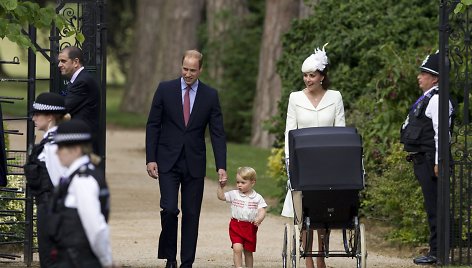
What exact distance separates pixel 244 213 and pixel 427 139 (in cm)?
215

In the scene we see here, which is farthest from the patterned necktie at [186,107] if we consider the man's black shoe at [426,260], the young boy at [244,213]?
the man's black shoe at [426,260]

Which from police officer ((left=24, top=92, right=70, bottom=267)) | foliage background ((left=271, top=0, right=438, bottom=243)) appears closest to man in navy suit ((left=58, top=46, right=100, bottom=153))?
police officer ((left=24, top=92, right=70, bottom=267))

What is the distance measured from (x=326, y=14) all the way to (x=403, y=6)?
0.99m

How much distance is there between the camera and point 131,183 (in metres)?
19.2

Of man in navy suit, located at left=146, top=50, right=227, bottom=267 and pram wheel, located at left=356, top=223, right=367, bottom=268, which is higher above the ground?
man in navy suit, located at left=146, top=50, right=227, bottom=267

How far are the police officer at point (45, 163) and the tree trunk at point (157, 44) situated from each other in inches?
955

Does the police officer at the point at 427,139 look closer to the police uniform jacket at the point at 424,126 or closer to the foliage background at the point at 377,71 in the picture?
the police uniform jacket at the point at 424,126

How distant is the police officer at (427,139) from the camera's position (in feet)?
38.1

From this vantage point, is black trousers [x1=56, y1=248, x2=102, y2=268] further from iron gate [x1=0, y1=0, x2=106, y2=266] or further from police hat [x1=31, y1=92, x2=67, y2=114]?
iron gate [x1=0, y1=0, x2=106, y2=266]

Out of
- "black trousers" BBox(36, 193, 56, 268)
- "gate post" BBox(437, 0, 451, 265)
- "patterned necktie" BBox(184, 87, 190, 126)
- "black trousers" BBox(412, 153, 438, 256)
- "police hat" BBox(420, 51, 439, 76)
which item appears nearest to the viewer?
"black trousers" BBox(36, 193, 56, 268)

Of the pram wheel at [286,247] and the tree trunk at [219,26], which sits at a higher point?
the tree trunk at [219,26]

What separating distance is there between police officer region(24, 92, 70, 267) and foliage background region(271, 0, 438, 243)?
5.03m

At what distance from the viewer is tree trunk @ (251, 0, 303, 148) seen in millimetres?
24297

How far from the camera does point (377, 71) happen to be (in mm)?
15727
